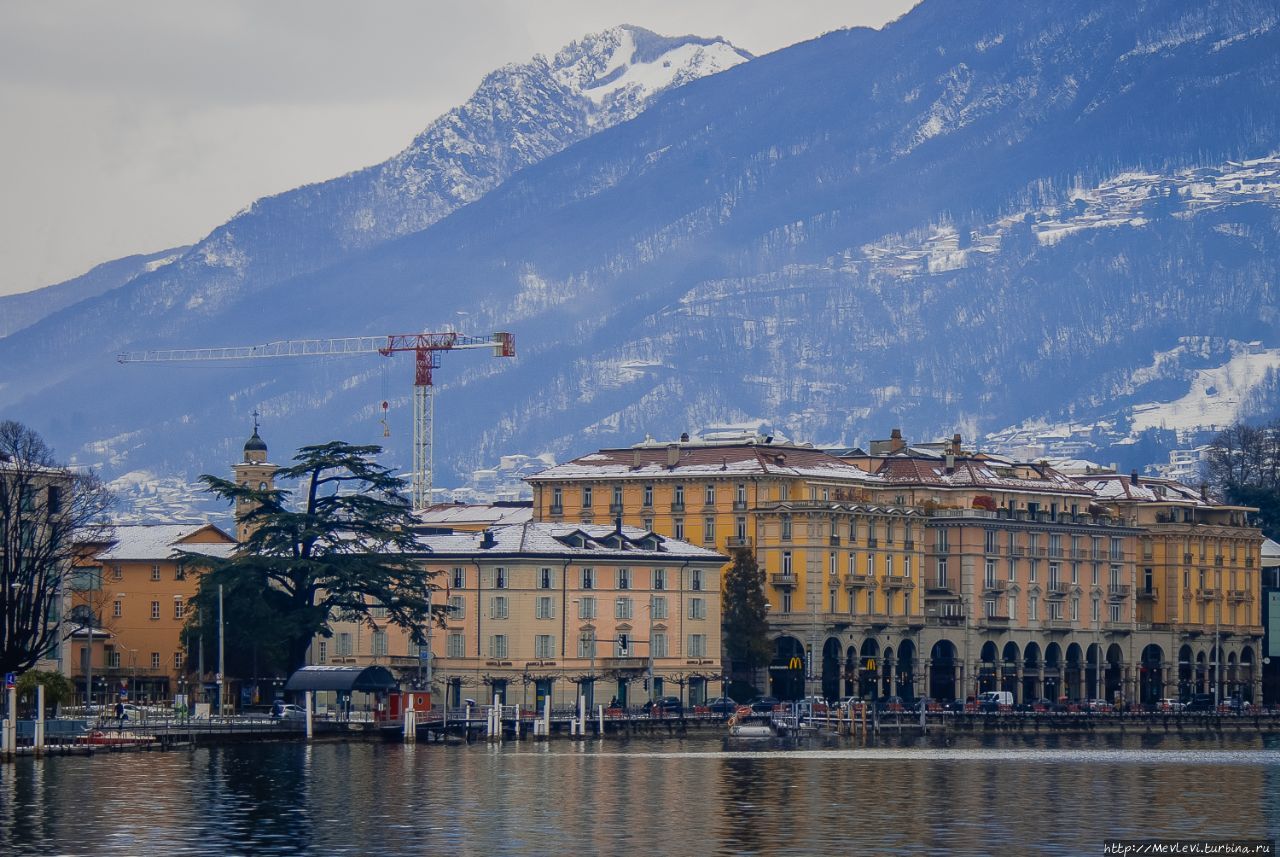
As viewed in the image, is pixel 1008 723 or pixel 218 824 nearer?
pixel 218 824

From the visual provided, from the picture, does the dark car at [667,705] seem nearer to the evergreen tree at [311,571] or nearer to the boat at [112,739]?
the evergreen tree at [311,571]

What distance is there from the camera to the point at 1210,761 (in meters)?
151

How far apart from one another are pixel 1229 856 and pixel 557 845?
798 inches

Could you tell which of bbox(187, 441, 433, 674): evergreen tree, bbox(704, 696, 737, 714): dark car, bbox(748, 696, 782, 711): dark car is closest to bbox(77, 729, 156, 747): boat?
bbox(187, 441, 433, 674): evergreen tree

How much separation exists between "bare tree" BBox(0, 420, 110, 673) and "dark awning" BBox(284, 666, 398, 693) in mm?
13427

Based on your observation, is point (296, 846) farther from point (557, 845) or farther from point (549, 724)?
point (549, 724)

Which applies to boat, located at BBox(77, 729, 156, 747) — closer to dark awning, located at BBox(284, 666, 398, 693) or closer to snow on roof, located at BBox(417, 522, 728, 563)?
dark awning, located at BBox(284, 666, 398, 693)

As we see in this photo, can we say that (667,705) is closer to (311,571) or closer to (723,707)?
(723,707)

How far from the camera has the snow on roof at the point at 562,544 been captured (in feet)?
615

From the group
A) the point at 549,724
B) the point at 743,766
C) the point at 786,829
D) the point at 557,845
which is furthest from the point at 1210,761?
the point at 557,845

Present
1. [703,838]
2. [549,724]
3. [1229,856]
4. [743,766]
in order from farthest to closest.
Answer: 1. [549,724]
2. [743,766]
3. [703,838]
4. [1229,856]

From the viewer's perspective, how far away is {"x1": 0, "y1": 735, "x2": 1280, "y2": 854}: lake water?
3716 inches

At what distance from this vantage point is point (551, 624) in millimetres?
187125

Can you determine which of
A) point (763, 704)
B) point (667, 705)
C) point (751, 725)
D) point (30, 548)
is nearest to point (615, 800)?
point (30, 548)
